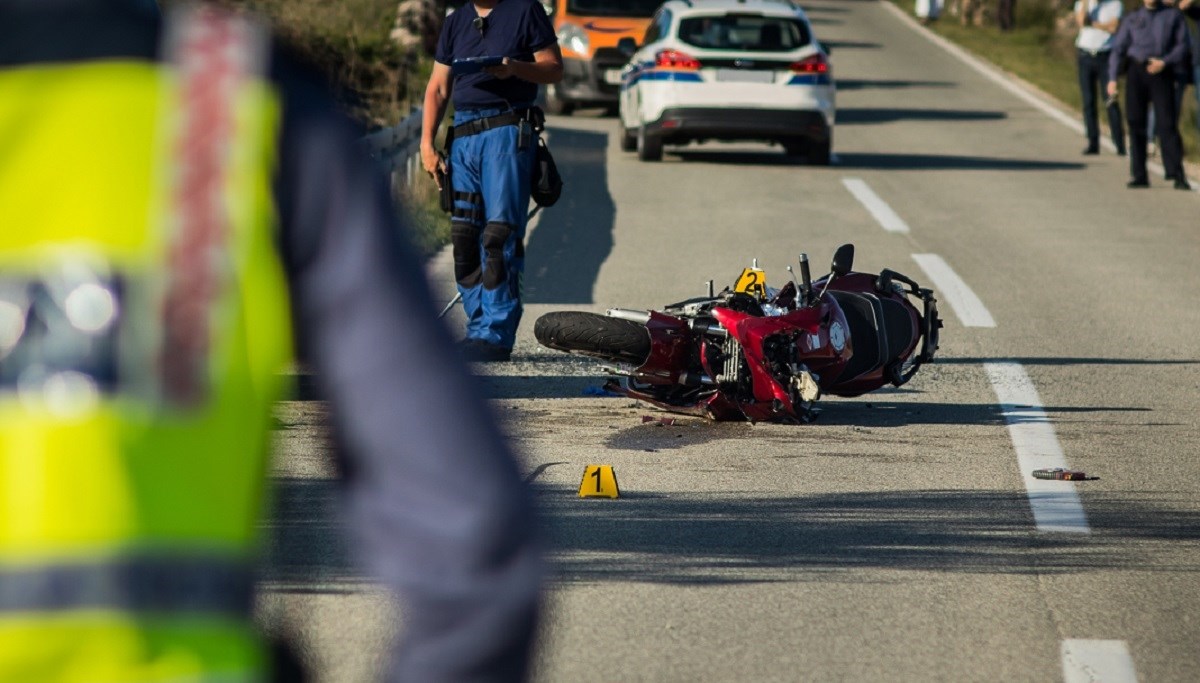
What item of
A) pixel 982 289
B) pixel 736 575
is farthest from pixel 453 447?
pixel 982 289

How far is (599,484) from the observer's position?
22.6 ft

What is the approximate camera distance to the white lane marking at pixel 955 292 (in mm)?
11680

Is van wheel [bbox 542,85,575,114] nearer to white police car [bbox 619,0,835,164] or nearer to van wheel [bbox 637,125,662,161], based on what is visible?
van wheel [bbox 637,125,662,161]

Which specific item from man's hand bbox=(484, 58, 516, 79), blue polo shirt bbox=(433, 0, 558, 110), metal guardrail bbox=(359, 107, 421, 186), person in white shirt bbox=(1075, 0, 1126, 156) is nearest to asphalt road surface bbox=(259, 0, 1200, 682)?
metal guardrail bbox=(359, 107, 421, 186)

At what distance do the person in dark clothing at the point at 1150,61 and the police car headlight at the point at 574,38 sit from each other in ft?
27.0

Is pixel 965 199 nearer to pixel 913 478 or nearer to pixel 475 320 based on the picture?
pixel 475 320

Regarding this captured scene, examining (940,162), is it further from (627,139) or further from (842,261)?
(842,261)

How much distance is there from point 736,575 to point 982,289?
7.49 m

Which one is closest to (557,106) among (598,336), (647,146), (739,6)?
(647,146)

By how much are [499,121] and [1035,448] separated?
118 inches

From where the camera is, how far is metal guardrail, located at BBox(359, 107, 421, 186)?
13.8 meters

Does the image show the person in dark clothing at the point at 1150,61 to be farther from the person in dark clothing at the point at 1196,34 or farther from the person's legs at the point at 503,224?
the person's legs at the point at 503,224

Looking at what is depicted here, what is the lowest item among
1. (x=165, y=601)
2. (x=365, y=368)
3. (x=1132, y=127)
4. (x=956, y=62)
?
(x=956, y=62)

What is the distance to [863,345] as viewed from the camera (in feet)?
27.6
